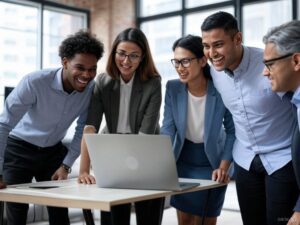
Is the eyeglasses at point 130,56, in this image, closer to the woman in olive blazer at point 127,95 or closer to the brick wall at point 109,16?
the woman in olive blazer at point 127,95

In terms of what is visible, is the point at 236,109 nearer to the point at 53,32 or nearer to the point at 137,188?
the point at 137,188

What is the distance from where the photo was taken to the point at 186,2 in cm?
759

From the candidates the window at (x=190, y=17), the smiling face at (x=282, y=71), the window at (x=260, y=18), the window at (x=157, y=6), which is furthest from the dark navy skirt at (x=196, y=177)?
the window at (x=157, y=6)

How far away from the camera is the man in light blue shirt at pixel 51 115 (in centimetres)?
224

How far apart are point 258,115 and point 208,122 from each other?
39cm

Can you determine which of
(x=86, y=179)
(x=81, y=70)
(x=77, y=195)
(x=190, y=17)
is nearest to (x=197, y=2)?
(x=190, y=17)

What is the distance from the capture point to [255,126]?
199 cm

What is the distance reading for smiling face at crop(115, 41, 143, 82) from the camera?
221cm

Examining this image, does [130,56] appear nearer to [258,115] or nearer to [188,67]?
[188,67]

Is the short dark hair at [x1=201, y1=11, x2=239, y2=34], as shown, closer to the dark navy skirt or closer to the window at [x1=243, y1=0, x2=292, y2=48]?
the dark navy skirt

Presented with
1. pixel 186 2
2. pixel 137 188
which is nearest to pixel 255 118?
pixel 137 188

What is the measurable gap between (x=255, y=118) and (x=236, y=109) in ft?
0.41

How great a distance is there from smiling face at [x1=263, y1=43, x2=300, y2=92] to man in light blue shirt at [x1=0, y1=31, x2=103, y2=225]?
3.03ft

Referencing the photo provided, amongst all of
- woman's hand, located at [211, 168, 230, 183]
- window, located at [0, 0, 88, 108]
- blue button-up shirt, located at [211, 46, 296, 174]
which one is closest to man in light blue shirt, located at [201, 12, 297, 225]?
blue button-up shirt, located at [211, 46, 296, 174]
